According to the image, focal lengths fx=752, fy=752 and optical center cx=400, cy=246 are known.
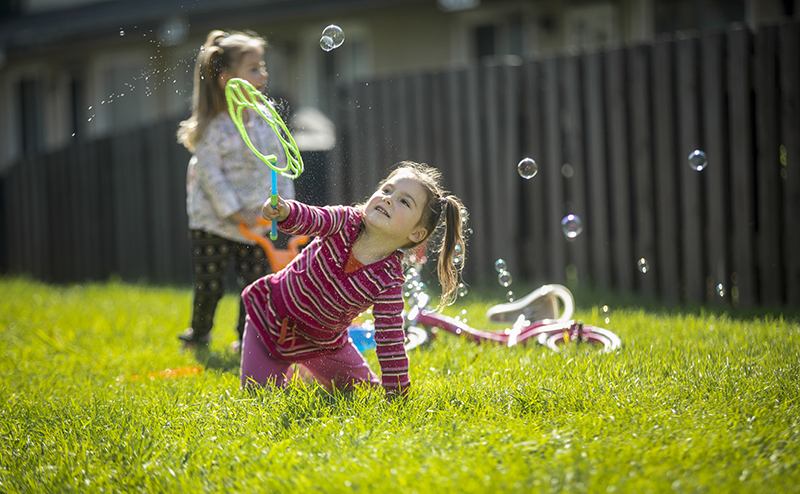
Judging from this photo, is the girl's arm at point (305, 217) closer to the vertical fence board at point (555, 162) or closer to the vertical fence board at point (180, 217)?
the vertical fence board at point (555, 162)

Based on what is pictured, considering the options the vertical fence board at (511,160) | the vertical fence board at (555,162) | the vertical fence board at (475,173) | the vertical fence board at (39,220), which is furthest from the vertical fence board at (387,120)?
the vertical fence board at (39,220)

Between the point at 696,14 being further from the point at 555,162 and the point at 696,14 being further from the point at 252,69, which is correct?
the point at 252,69

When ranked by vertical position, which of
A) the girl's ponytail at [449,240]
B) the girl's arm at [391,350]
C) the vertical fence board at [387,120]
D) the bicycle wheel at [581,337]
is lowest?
the bicycle wheel at [581,337]

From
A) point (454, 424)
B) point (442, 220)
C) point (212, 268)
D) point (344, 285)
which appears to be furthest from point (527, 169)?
point (454, 424)

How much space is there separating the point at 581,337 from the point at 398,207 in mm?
1396

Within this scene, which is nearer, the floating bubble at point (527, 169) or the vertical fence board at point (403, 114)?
the floating bubble at point (527, 169)

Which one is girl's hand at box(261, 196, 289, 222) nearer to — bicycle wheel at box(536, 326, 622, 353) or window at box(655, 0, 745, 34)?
bicycle wheel at box(536, 326, 622, 353)

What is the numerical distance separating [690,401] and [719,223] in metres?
2.93

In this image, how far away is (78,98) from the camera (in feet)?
44.2

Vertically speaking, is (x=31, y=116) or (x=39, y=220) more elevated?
(x=31, y=116)

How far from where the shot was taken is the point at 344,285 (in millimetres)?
3004

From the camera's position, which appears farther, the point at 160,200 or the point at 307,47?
the point at 307,47

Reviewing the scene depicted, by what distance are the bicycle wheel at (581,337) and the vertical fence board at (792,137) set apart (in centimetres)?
186

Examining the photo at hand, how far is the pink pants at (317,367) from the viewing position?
3.17 m
